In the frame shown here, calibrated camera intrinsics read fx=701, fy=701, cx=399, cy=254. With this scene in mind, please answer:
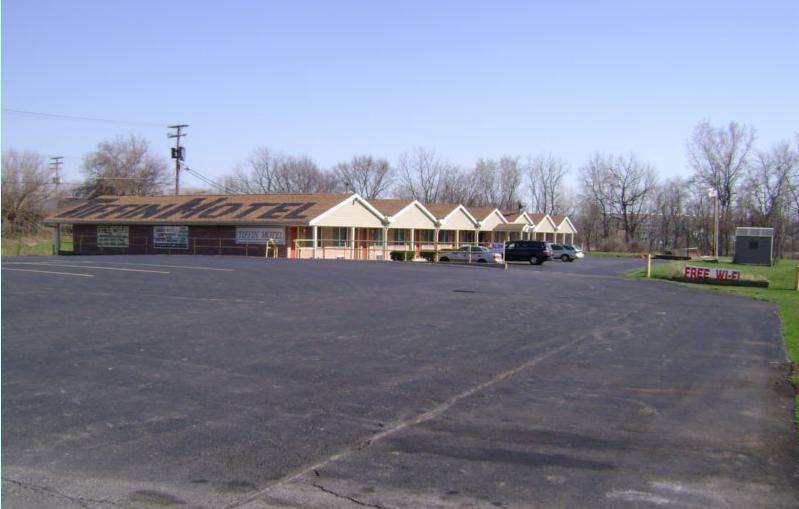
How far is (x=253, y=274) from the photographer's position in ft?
89.7

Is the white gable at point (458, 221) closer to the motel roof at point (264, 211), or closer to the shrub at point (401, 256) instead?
the motel roof at point (264, 211)

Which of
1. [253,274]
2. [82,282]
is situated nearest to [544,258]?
[253,274]

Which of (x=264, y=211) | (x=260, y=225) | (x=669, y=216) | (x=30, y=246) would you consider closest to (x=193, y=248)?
(x=264, y=211)

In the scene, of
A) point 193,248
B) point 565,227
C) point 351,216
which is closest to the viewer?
point 351,216

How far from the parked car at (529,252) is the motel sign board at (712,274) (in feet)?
59.5

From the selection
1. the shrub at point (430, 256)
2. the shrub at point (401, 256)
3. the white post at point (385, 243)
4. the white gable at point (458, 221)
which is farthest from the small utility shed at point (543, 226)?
the shrub at point (401, 256)

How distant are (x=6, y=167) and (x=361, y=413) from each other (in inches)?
3133

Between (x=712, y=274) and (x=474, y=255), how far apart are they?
19480 millimetres

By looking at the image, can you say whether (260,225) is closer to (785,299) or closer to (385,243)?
(385,243)

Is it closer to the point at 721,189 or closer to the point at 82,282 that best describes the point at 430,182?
the point at 721,189

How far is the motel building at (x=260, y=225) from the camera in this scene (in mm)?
46344

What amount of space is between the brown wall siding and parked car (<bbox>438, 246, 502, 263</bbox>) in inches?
473

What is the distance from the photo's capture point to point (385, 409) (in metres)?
7.98

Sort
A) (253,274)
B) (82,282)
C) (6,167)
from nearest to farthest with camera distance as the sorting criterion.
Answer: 1. (82,282)
2. (253,274)
3. (6,167)
